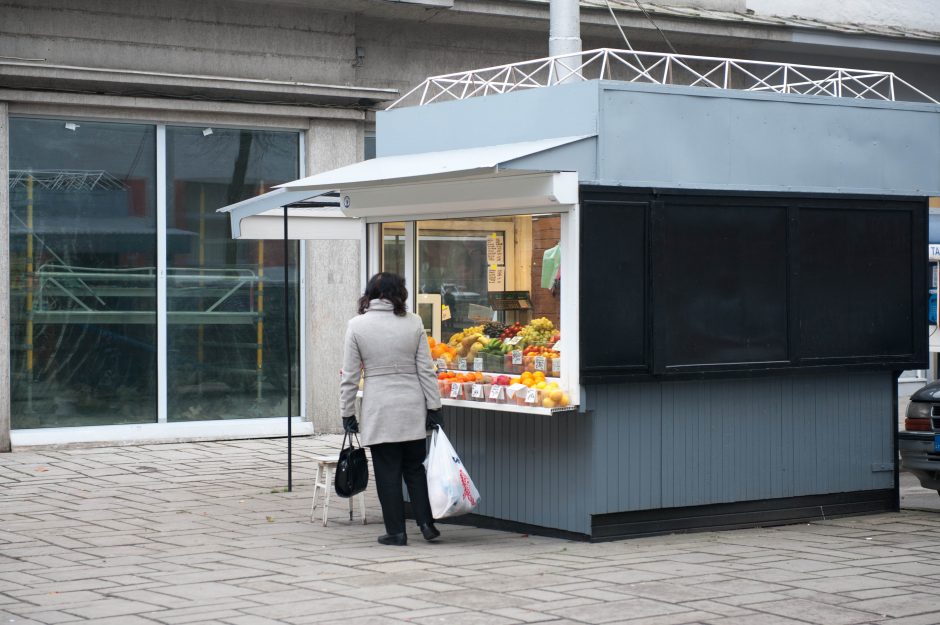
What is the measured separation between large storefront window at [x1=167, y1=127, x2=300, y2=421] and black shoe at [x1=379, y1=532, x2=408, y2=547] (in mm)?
6528

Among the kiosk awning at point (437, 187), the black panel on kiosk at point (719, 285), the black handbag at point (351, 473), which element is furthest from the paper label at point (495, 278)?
the black handbag at point (351, 473)

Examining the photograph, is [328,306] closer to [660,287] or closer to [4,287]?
[4,287]

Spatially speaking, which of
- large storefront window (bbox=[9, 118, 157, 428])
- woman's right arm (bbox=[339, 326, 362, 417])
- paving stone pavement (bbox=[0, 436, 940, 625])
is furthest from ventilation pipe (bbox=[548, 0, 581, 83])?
large storefront window (bbox=[9, 118, 157, 428])

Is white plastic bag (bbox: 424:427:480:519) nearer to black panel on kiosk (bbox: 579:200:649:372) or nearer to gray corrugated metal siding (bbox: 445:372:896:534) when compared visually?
gray corrugated metal siding (bbox: 445:372:896:534)

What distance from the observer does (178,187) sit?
1496 cm

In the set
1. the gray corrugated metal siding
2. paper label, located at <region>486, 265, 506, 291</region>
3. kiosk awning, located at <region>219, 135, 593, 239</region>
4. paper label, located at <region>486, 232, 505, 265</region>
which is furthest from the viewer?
paper label, located at <region>486, 265, 506, 291</region>

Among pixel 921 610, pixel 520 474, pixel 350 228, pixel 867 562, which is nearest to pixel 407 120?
pixel 350 228

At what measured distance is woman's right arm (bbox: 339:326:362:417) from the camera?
8969 millimetres

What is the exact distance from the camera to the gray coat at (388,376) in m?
8.84

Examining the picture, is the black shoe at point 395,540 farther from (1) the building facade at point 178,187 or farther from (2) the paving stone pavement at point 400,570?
(1) the building facade at point 178,187

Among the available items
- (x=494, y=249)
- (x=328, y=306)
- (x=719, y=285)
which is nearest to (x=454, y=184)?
(x=494, y=249)

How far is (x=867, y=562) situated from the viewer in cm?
827

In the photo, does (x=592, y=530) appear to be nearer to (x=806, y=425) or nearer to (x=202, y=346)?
(x=806, y=425)

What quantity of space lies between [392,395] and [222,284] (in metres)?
6.81
